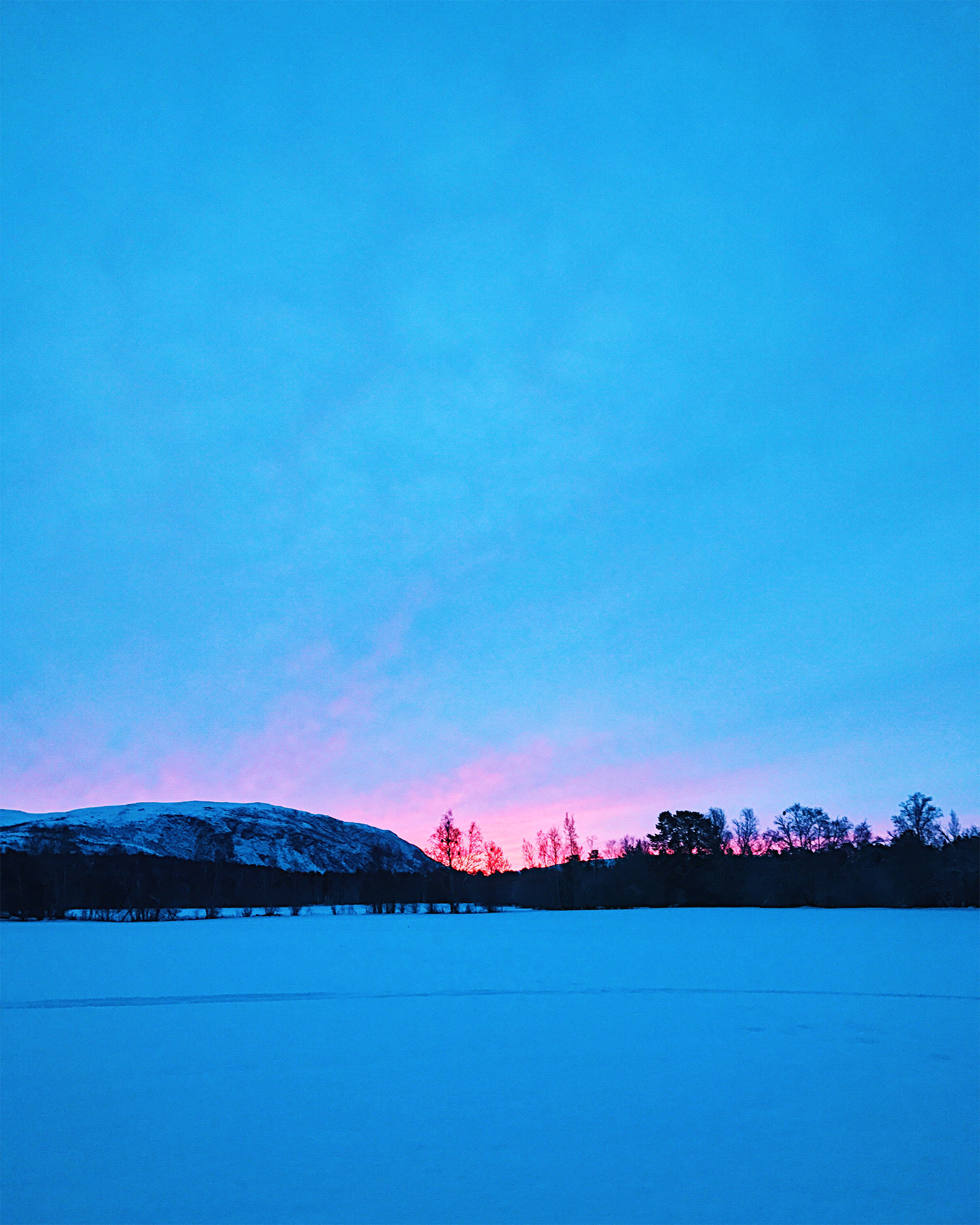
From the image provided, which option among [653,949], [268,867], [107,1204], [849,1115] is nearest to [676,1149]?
[849,1115]

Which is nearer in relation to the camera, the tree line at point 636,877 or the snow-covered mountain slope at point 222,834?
the tree line at point 636,877

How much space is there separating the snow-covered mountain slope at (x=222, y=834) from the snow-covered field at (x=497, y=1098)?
114343 mm

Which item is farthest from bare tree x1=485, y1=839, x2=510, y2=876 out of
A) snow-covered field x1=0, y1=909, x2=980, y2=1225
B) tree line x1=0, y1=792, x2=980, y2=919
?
snow-covered field x1=0, y1=909, x2=980, y2=1225

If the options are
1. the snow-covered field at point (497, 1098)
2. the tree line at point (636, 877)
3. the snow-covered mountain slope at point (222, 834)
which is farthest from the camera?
the snow-covered mountain slope at point (222, 834)

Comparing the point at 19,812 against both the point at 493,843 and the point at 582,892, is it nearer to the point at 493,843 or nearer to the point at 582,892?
the point at 493,843

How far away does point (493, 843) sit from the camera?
334 feet

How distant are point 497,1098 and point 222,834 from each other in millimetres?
156269

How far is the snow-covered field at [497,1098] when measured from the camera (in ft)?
→ 18.3

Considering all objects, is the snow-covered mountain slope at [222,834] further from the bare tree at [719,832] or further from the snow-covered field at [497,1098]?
the snow-covered field at [497,1098]

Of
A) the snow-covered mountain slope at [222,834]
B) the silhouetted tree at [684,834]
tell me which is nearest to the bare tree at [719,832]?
the silhouetted tree at [684,834]

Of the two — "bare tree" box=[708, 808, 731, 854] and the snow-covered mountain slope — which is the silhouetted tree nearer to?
"bare tree" box=[708, 808, 731, 854]

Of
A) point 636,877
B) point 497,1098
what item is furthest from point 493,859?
point 497,1098

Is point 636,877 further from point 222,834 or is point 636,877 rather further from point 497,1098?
point 222,834

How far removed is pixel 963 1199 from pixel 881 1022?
669cm
